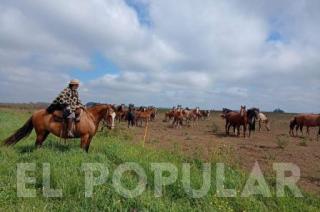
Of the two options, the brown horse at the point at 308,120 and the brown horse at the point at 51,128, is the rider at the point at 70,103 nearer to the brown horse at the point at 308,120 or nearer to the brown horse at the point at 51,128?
the brown horse at the point at 51,128

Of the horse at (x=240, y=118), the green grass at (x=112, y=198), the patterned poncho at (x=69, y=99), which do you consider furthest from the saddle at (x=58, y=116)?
the horse at (x=240, y=118)

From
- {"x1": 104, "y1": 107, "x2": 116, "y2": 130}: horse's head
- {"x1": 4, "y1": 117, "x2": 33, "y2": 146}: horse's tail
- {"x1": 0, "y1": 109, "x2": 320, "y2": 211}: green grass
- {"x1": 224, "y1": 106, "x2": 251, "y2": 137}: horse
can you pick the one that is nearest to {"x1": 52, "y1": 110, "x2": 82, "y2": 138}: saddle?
{"x1": 4, "y1": 117, "x2": 33, "y2": 146}: horse's tail

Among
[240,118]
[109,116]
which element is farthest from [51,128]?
[240,118]

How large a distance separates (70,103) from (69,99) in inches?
5.0

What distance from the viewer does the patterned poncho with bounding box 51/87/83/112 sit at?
39.5ft

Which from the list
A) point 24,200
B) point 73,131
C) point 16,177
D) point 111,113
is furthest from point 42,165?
point 111,113

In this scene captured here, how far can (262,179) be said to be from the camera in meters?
9.62

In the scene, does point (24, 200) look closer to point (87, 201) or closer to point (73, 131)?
point (87, 201)

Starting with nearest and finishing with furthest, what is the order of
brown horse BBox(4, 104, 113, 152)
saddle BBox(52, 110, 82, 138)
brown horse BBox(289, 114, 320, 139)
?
saddle BBox(52, 110, 82, 138), brown horse BBox(4, 104, 113, 152), brown horse BBox(289, 114, 320, 139)

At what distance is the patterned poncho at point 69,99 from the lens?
474 inches

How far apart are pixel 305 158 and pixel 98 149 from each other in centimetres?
808

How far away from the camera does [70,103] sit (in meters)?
12.1

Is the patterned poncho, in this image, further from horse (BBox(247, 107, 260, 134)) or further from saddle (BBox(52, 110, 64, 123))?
horse (BBox(247, 107, 260, 134))

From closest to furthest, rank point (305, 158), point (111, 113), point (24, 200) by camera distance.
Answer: point (24, 200) → point (111, 113) → point (305, 158)
